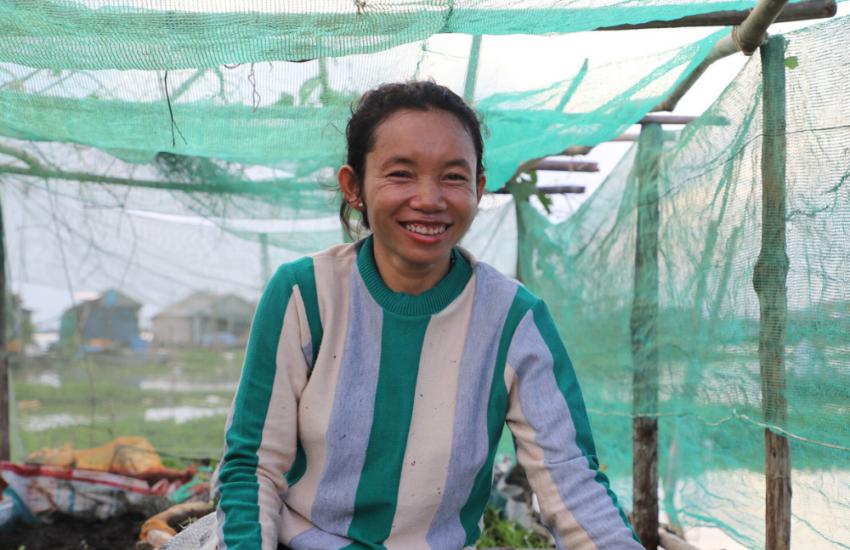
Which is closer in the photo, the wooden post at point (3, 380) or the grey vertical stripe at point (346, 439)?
the grey vertical stripe at point (346, 439)

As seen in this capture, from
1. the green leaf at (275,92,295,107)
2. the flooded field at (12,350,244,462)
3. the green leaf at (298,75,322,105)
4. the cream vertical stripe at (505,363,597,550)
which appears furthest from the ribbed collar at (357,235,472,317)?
the flooded field at (12,350,244,462)

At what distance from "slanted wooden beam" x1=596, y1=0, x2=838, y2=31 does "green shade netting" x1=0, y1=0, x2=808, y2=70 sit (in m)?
0.10

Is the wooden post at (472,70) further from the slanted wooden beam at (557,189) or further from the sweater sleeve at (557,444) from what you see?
the slanted wooden beam at (557,189)

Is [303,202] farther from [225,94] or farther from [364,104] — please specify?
[364,104]

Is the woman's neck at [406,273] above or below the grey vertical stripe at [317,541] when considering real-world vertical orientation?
above

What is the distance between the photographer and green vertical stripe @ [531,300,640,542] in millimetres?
1386

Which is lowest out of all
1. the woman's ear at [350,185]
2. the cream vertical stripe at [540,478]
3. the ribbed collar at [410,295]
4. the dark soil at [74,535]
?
the dark soil at [74,535]

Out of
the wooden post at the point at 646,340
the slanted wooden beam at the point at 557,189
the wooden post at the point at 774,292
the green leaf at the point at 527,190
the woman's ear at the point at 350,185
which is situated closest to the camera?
the woman's ear at the point at 350,185

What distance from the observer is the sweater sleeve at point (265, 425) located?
4.43ft

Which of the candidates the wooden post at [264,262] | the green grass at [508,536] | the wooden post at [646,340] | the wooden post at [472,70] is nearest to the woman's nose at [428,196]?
the wooden post at [472,70]

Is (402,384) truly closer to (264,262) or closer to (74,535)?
(74,535)

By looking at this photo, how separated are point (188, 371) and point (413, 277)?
162 inches

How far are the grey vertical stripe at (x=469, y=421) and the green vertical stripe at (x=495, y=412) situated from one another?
0.04ft

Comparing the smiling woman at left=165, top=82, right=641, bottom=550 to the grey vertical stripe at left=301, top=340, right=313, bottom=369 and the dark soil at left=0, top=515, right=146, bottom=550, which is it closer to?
the grey vertical stripe at left=301, top=340, right=313, bottom=369
